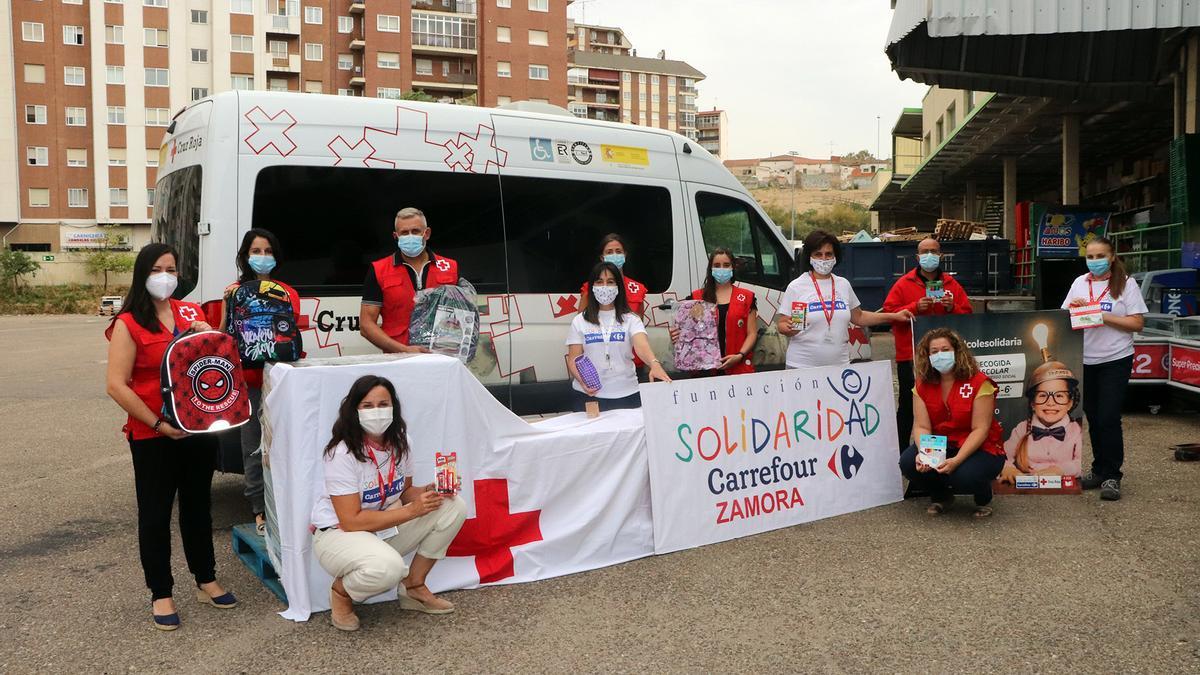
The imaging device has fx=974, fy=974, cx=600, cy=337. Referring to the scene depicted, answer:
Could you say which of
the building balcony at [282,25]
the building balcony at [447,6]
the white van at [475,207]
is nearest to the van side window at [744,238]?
the white van at [475,207]

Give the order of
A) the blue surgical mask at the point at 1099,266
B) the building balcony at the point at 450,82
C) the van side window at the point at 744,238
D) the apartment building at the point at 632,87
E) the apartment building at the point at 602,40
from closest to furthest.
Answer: the blue surgical mask at the point at 1099,266, the van side window at the point at 744,238, the building balcony at the point at 450,82, the apartment building at the point at 632,87, the apartment building at the point at 602,40

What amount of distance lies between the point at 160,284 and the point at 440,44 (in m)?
65.4

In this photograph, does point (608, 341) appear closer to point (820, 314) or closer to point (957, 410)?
point (820, 314)

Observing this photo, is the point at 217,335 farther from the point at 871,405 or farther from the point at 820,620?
the point at 871,405

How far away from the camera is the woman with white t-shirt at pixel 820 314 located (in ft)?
21.3

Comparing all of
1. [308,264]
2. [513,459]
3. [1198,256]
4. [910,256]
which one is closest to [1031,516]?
[513,459]

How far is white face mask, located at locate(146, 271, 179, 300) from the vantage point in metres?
4.24

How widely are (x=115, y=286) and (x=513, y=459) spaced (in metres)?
58.8

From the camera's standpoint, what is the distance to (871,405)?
21.0 feet

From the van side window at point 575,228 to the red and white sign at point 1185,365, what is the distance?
507 centimetres

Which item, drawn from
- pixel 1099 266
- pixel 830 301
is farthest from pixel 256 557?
pixel 1099 266

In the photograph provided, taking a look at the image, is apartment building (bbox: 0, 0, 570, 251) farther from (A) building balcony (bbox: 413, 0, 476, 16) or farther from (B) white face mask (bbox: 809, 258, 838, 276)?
(B) white face mask (bbox: 809, 258, 838, 276)

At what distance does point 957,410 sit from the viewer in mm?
5906

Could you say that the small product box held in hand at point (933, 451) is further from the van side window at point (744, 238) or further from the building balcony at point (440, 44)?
the building balcony at point (440, 44)
